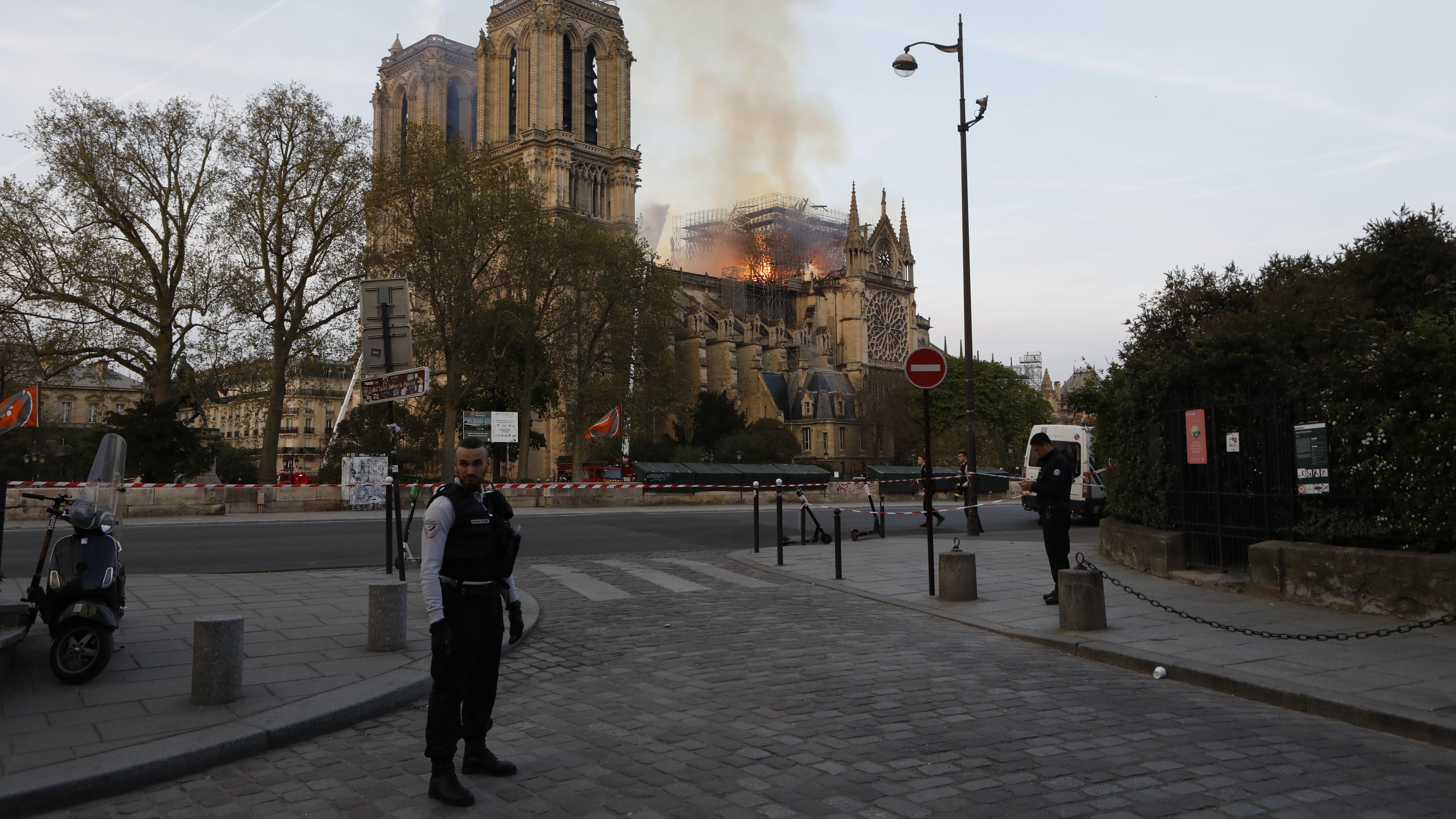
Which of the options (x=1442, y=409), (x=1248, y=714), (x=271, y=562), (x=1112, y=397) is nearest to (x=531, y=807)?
(x=1248, y=714)

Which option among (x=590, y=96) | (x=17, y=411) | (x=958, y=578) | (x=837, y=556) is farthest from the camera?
(x=590, y=96)

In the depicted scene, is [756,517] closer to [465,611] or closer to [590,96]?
[465,611]

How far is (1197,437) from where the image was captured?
1068 cm

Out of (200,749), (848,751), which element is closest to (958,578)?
(848,751)

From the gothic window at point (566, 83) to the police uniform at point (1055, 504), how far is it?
70.6 meters

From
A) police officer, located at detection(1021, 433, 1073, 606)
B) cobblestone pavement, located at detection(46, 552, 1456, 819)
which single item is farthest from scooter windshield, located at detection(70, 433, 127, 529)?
police officer, located at detection(1021, 433, 1073, 606)

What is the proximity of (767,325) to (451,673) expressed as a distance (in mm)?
96304

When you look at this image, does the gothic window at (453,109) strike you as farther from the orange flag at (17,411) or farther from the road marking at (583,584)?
the road marking at (583,584)

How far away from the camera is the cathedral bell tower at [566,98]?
Result: 74.2m

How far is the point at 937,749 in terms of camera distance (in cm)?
487

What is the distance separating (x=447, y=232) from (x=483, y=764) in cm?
3396

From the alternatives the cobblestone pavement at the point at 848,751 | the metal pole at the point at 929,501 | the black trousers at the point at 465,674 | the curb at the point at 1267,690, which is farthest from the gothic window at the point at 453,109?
the black trousers at the point at 465,674

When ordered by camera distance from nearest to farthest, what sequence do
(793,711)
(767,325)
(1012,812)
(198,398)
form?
(1012,812)
(793,711)
(198,398)
(767,325)

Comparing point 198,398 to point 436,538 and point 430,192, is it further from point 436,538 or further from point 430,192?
point 436,538
